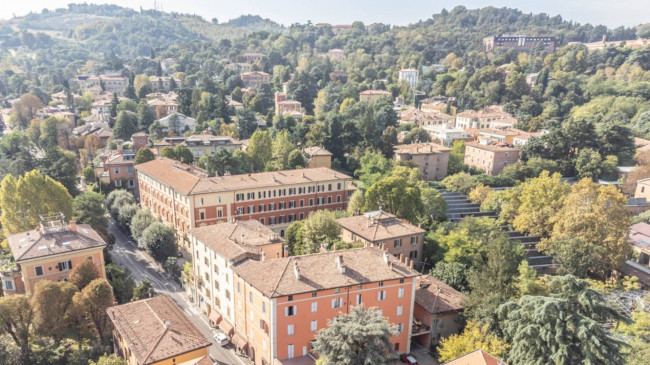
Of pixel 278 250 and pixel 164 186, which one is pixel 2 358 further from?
pixel 164 186

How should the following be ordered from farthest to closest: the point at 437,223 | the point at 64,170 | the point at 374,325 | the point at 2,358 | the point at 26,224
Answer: the point at 64,170 < the point at 437,223 < the point at 26,224 < the point at 2,358 < the point at 374,325

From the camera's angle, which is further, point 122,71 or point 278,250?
point 122,71

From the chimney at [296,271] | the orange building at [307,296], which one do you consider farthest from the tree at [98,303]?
the chimney at [296,271]

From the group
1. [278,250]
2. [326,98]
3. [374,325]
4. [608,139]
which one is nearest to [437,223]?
[278,250]

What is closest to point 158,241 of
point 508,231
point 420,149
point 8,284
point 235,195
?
point 235,195

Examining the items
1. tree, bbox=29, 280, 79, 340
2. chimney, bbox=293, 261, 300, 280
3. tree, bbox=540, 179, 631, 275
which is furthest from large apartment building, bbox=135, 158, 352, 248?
tree, bbox=540, 179, 631, 275

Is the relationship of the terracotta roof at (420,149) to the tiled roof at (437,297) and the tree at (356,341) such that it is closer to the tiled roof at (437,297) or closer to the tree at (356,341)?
the tiled roof at (437,297)

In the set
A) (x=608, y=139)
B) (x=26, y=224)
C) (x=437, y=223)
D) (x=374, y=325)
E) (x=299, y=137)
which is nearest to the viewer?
(x=374, y=325)
